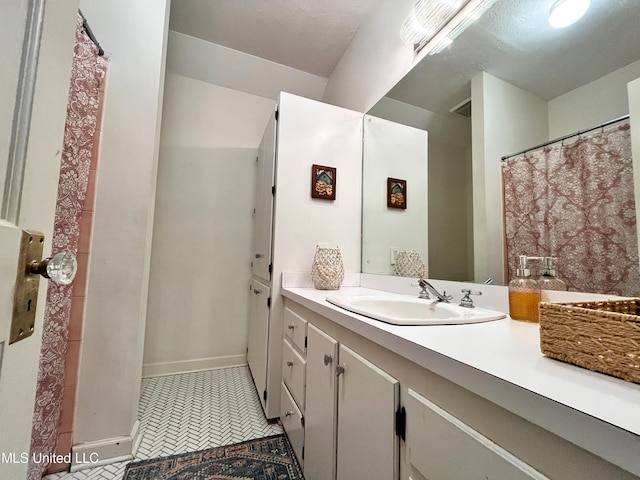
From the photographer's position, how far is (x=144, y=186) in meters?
1.29

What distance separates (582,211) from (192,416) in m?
1.99

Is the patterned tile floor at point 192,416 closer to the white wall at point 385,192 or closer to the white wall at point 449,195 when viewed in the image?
the white wall at point 385,192

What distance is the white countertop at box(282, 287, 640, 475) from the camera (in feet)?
0.94

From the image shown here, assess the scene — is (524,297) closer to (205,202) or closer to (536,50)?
(536,50)

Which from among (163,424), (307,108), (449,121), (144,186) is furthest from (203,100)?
(163,424)

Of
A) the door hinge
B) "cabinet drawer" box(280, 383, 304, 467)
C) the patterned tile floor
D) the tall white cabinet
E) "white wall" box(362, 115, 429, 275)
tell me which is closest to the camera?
the door hinge

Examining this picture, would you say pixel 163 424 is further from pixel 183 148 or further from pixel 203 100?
pixel 203 100

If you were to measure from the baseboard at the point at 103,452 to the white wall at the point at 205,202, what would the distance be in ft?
2.84

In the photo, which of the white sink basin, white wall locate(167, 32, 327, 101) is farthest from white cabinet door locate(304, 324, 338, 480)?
white wall locate(167, 32, 327, 101)

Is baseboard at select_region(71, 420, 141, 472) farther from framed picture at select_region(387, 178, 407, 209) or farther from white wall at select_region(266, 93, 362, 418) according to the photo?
framed picture at select_region(387, 178, 407, 209)

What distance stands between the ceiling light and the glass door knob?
137cm

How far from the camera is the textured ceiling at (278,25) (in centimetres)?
178

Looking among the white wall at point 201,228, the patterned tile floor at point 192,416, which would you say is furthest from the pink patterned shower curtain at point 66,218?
the white wall at point 201,228

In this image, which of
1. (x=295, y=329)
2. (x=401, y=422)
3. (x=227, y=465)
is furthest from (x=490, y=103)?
(x=227, y=465)
